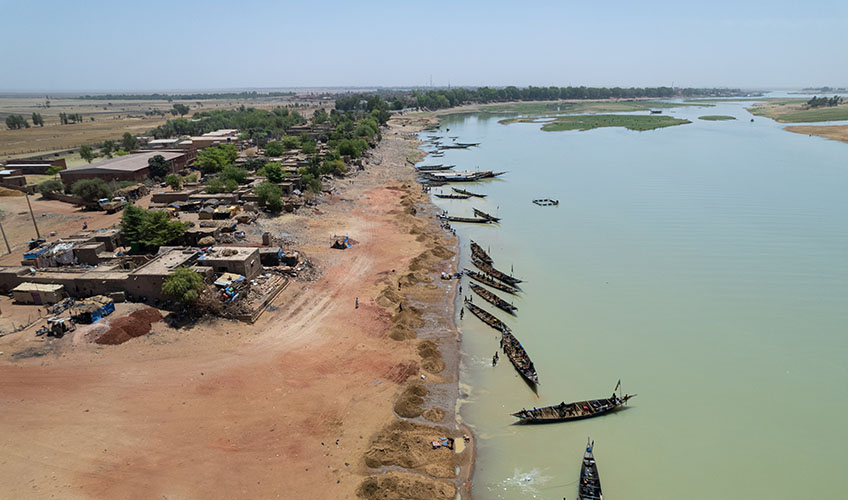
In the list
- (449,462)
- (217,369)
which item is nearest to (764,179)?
(449,462)

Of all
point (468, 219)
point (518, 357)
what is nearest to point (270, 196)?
point (468, 219)

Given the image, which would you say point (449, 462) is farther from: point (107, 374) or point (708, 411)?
point (107, 374)

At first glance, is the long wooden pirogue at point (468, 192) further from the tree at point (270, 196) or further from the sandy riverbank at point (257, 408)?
the sandy riverbank at point (257, 408)

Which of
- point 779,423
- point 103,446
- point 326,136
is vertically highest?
point 326,136

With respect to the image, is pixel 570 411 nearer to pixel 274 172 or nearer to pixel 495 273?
pixel 495 273

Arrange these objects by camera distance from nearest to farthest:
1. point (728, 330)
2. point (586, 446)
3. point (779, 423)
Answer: point (586, 446), point (779, 423), point (728, 330)

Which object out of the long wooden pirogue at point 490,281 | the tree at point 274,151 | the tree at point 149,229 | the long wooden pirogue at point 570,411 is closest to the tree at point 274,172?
the tree at point 149,229
